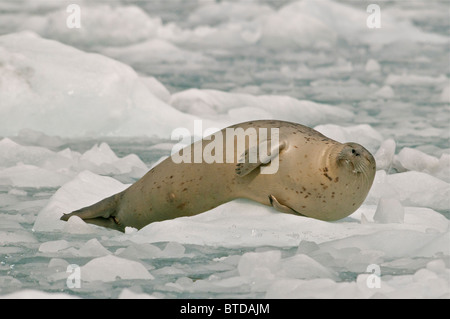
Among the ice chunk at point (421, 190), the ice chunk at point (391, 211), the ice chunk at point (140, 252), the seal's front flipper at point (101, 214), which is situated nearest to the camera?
the ice chunk at point (140, 252)

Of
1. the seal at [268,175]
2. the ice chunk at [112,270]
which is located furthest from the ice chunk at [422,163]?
the ice chunk at [112,270]

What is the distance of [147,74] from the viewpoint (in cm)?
1083

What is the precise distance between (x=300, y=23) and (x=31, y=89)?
5976mm

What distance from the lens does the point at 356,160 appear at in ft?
14.0

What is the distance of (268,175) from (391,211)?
2.06ft

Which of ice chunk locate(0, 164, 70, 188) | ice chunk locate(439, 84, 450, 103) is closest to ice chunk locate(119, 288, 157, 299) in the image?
ice chunk locate(0, 164, 70, 188)

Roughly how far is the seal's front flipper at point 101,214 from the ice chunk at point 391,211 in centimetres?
136

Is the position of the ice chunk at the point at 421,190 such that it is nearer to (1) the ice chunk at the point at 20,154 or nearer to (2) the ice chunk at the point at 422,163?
(2) the ice chunk at the point at 422,163

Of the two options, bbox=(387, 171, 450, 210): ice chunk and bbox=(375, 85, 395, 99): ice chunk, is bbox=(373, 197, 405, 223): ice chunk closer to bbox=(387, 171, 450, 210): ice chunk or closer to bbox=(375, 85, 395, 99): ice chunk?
bbox=(387, 171, 450, 210): ice chunk

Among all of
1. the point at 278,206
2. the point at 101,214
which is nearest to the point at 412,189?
the point at 278,206

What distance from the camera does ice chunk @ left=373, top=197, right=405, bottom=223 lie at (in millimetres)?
4391

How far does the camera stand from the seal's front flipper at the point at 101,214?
4.79m

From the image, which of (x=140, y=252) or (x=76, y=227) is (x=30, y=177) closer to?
(x=76, y=227)

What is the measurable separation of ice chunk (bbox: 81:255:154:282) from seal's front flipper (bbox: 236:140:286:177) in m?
0.96
